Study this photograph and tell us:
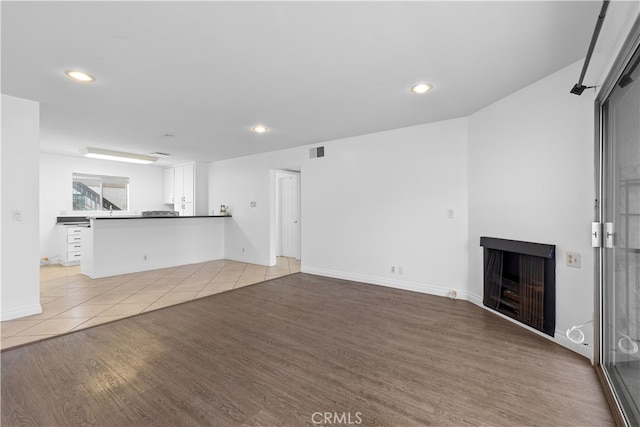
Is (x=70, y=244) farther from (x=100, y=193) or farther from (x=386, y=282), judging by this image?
(x=386, y=282)

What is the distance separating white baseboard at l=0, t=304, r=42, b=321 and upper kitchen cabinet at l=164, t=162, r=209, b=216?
417 cm

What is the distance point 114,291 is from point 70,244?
2.92 metres

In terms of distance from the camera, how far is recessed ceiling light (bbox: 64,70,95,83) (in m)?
2.49

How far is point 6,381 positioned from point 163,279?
3006mm

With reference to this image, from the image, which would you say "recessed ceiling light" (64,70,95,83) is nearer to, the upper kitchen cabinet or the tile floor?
the tile floor

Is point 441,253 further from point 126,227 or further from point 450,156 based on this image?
point 126,227

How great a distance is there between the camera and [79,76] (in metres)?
2.55

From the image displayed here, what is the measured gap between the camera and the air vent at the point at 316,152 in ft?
16.9

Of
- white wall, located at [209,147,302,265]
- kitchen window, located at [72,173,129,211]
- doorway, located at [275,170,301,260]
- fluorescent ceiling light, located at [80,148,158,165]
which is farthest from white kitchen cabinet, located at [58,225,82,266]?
doorway, located at [275,170,301,260]

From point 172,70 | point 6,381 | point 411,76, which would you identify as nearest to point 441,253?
point 411,76

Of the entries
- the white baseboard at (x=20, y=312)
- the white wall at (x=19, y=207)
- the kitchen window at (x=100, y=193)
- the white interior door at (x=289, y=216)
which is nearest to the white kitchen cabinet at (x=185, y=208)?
the kitchen window at (x=100, y=193)

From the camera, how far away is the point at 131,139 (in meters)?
4.86

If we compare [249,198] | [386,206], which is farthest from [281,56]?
[249,198]

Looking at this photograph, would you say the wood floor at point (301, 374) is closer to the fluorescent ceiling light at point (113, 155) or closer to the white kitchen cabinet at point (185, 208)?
A: the fluorescent ceiling light at point (113, 155)
